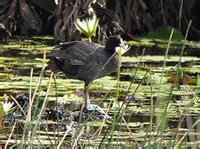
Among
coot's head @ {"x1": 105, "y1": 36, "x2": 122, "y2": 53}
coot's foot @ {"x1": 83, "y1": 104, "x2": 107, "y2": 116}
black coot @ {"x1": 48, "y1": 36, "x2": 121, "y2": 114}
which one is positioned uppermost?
coot's head @ {"x1": 105, "y1": 36, "x2": 122, "y2": 53}

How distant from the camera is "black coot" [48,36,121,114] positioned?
581cm

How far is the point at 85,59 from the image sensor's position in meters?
5.85

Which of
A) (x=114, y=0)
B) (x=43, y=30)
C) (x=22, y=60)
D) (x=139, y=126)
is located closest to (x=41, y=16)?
(x=43, y=30)

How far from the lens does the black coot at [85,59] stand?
5812 mm

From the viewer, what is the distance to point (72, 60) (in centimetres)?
587

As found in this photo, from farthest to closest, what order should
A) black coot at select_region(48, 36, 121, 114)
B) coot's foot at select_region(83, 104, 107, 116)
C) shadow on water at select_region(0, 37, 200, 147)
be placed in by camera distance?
black coot at select_region(48, 36, 121, 114) → coot's foot at select_region(83, 104, 107, 116) → shadow on water at select_region(0, 37, 200, 147)

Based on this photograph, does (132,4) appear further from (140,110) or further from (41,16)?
(140,110)

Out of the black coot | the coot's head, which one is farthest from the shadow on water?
the coot's head

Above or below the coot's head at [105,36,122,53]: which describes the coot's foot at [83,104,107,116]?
below

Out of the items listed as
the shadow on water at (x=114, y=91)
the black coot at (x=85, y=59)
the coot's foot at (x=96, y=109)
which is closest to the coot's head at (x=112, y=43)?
the black coot at (x=85, y=59)

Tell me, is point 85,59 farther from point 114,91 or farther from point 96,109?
point 96,109

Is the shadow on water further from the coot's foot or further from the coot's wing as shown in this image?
the coot's wing

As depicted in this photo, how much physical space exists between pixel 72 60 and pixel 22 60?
6.93 ft

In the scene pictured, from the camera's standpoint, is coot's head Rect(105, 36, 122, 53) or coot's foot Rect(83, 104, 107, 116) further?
coot's head Rect(105, 36, 122, 53)
